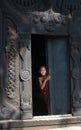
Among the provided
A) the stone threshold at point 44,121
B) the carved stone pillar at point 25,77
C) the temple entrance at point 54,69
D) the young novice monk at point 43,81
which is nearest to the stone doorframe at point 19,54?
the carved stone pillar at point 25,77

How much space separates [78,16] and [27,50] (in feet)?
5.38

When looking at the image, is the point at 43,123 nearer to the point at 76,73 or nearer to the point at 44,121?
the point at 44,121

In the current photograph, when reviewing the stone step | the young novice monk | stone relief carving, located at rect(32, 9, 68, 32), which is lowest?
the stone step

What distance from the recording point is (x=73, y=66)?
407 inches

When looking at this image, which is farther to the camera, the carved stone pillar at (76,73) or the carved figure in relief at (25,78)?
the carved stone pillar at (76,73)

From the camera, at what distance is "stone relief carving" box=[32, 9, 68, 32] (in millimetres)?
10036

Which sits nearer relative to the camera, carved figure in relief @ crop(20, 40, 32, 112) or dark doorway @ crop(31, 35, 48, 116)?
carved figure in relief @ crop(20, 40, 32, 112)

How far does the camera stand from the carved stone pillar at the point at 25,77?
9.74 m

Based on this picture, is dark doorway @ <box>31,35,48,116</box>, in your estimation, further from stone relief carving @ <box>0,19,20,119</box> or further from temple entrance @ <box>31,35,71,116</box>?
stone relief carving @ <box>0,19,20,119</box>

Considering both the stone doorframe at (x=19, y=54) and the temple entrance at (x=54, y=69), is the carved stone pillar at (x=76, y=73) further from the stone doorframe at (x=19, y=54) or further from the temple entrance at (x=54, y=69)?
the temple entrance at (x=54, y=69)

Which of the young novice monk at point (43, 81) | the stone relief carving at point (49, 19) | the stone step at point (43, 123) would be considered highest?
the stone relief carving at point (49, 19)

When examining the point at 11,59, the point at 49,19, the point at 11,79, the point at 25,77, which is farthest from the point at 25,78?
the point at 49,19

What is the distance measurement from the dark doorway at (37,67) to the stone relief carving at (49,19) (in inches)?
13.7

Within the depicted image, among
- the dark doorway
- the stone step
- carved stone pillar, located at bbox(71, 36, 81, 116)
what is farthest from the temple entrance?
the stone step
